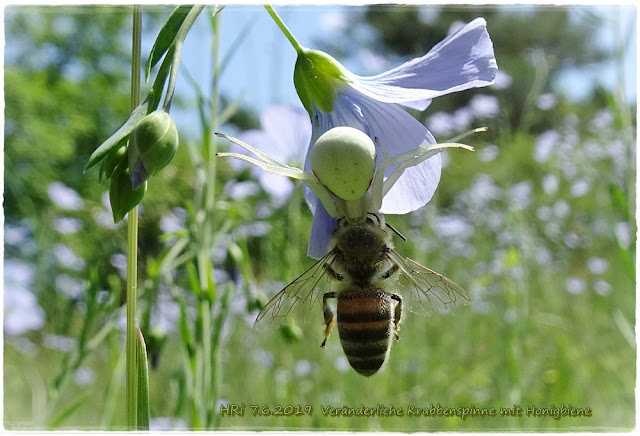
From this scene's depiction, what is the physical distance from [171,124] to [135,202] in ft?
0.24

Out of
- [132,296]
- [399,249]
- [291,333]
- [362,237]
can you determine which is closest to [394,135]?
[362,237]

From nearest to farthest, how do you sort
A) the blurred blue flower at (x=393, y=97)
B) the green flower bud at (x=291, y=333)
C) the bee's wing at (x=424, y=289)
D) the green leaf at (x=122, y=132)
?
the green leaf at (x=122, y=132) → the blurred blue flower at (x=393, y=97) → the bee's wing at (x=424, y=289) → the green flower bud at (x=291, y=333)

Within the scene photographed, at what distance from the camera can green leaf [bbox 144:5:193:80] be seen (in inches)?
24.2

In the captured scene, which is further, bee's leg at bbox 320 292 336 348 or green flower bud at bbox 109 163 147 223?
bee's leg at bbox 320 292 336 348

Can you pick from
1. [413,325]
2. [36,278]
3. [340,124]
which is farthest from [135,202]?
[413,325]

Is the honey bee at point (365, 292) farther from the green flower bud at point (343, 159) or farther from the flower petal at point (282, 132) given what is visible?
the flower petal at point (282, 132)

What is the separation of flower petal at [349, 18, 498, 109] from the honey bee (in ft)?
0.44

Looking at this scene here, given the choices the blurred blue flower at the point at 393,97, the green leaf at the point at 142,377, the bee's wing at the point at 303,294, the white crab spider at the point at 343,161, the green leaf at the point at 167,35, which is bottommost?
the green leaf at the point at 142,377

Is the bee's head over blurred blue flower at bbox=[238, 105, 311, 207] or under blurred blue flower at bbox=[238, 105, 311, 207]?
under

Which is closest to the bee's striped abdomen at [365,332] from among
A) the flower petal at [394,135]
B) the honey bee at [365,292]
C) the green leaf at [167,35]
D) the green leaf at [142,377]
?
Result: the honey bee at [365,292]

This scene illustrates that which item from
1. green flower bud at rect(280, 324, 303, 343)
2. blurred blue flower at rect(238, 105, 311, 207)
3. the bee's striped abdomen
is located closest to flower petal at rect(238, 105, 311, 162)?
blurred blue flower at rect(238, 105, 311, 207)

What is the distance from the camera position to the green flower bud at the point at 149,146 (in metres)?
0.57

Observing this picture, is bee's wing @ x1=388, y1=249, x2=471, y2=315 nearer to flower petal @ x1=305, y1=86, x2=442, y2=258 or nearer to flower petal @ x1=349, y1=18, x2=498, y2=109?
flower petal @ x1=305, y1=86, x2=442, y2=258

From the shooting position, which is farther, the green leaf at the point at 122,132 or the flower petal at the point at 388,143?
the flower petal at the point at 388,143
